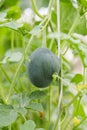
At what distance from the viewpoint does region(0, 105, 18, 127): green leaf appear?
30.7 inches

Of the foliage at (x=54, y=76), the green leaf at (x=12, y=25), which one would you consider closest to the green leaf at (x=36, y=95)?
the foliage at (x=54, y=76)

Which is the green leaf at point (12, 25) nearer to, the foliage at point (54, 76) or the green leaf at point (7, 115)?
the foliage at point (54, 76)

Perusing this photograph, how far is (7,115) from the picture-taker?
2.62 ft

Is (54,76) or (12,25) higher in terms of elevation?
(12,25)

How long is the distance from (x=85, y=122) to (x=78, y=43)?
33cm

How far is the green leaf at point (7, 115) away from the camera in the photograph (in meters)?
0.78

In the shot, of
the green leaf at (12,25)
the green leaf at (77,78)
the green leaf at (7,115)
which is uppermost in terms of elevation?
the green leaf at (12,25)

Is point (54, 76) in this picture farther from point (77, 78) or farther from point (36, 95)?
point (77, 78)

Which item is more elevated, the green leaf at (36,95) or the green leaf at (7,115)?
the green leaf at (36,95)

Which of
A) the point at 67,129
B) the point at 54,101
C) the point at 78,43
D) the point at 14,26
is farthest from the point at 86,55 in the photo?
the point at 54,101

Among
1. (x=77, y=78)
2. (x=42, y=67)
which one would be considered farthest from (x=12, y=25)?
(x=77, y=78)

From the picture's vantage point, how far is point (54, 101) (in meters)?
1.39

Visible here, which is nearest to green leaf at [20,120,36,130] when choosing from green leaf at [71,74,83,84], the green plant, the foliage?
the foliage

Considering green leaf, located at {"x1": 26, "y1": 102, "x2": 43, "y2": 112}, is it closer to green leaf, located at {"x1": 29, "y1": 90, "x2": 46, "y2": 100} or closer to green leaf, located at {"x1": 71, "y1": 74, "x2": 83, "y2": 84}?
green leaf, located at {"x1": 29, "y1": 90, "x2": 46, "y2": 100}
